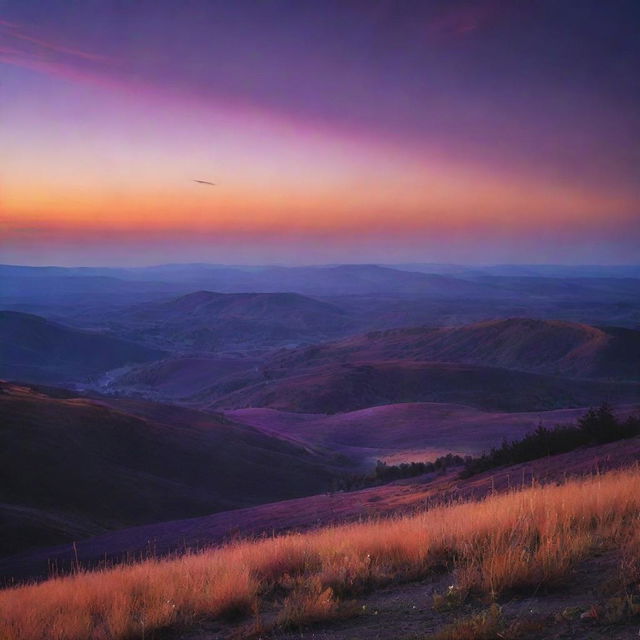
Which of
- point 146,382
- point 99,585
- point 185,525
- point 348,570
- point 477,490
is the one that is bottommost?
point 146,382

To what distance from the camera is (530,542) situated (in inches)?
204

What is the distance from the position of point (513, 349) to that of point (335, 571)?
292 feet

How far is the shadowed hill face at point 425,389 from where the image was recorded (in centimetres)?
5891

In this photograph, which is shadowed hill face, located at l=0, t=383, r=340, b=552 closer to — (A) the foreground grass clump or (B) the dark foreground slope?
(B) the dark foreground slope

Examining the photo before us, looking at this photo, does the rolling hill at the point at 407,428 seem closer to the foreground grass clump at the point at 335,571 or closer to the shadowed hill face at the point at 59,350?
the foreground grass clump at the point at 335,571

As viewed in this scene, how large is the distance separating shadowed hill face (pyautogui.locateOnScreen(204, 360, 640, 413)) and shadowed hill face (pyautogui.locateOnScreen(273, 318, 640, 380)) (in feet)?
50.2

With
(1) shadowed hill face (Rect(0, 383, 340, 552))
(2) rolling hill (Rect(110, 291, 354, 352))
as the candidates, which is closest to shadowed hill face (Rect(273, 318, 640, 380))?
(2) rolling hill (Rect(110, 291, 354, 352))

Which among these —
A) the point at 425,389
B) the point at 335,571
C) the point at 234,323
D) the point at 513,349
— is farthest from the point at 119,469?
the point at 234,323

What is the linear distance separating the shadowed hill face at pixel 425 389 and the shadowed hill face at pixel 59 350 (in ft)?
171

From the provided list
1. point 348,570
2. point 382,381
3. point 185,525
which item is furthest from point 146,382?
point 348,570

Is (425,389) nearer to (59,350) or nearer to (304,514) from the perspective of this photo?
(304,514)

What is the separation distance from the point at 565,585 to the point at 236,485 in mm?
26633

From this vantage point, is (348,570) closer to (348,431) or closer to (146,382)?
(348,431)

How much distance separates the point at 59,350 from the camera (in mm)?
119250
